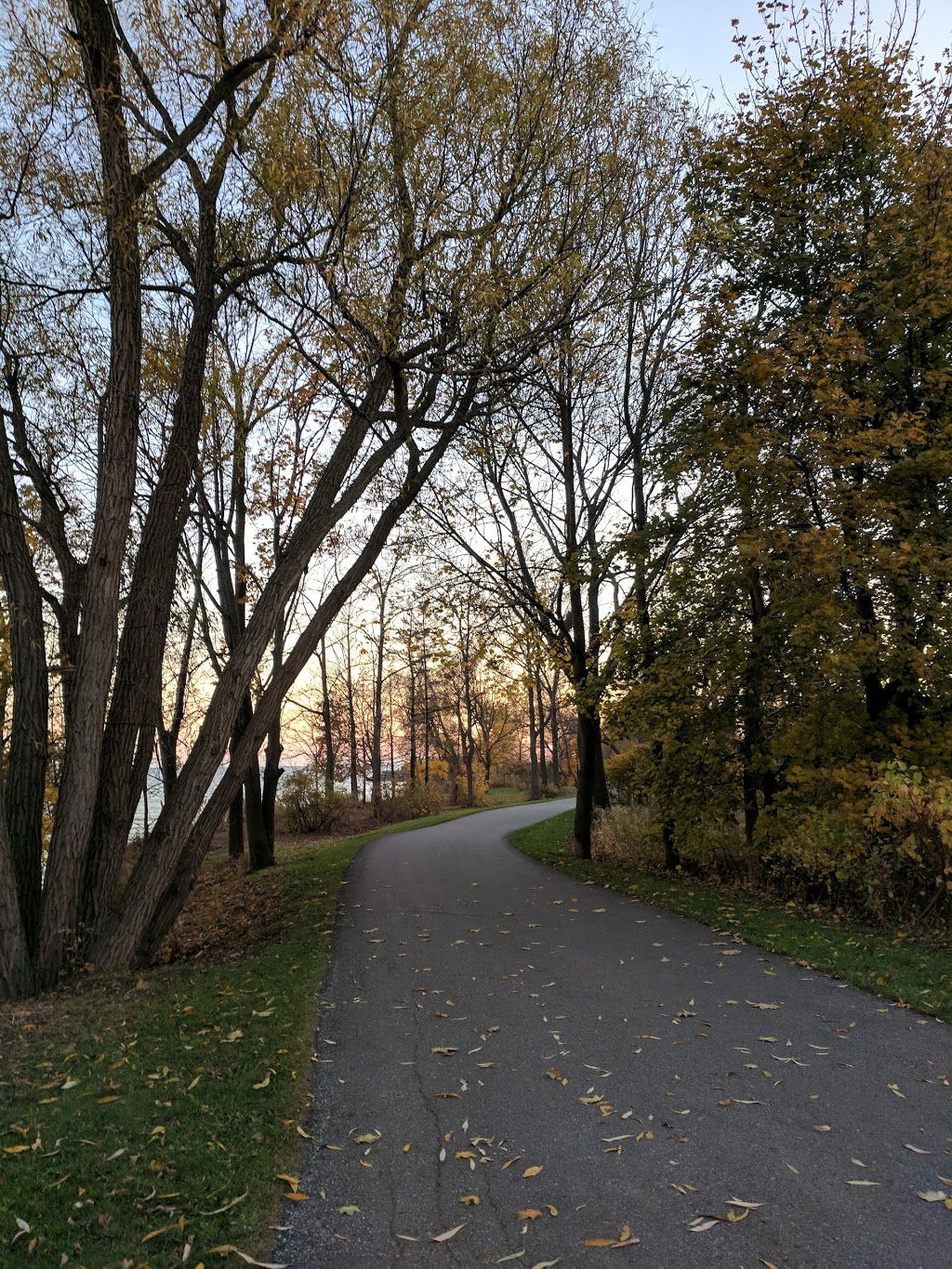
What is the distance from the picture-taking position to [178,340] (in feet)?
34.1

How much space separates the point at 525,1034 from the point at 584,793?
9.01m

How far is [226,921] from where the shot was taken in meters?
9.91

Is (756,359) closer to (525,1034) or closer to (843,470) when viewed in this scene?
(843,470)

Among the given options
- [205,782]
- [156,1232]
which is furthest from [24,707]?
[156,1232]

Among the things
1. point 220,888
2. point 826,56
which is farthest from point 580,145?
point 220,888

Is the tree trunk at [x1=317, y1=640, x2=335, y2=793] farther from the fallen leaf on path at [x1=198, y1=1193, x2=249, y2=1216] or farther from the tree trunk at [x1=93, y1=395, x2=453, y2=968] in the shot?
the fallen leaf on path at [x1=198, y1=1193, x2=249, y2=1216]

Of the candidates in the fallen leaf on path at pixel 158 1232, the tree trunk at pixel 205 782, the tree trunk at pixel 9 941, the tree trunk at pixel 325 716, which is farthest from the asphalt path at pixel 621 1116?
the tree trunk at pixel 325 716

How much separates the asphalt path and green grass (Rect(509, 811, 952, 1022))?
9.5 inches

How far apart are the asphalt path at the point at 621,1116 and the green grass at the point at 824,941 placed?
9.5 inches

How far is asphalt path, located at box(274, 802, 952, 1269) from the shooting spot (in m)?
2.85

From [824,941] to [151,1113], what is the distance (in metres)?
5.70

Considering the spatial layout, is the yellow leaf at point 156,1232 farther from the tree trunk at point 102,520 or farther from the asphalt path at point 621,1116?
the tree trunk at point 102,520

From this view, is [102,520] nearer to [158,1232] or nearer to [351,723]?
[158,1232]

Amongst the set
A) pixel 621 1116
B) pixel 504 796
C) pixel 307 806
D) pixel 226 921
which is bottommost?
pixel 621 1116
